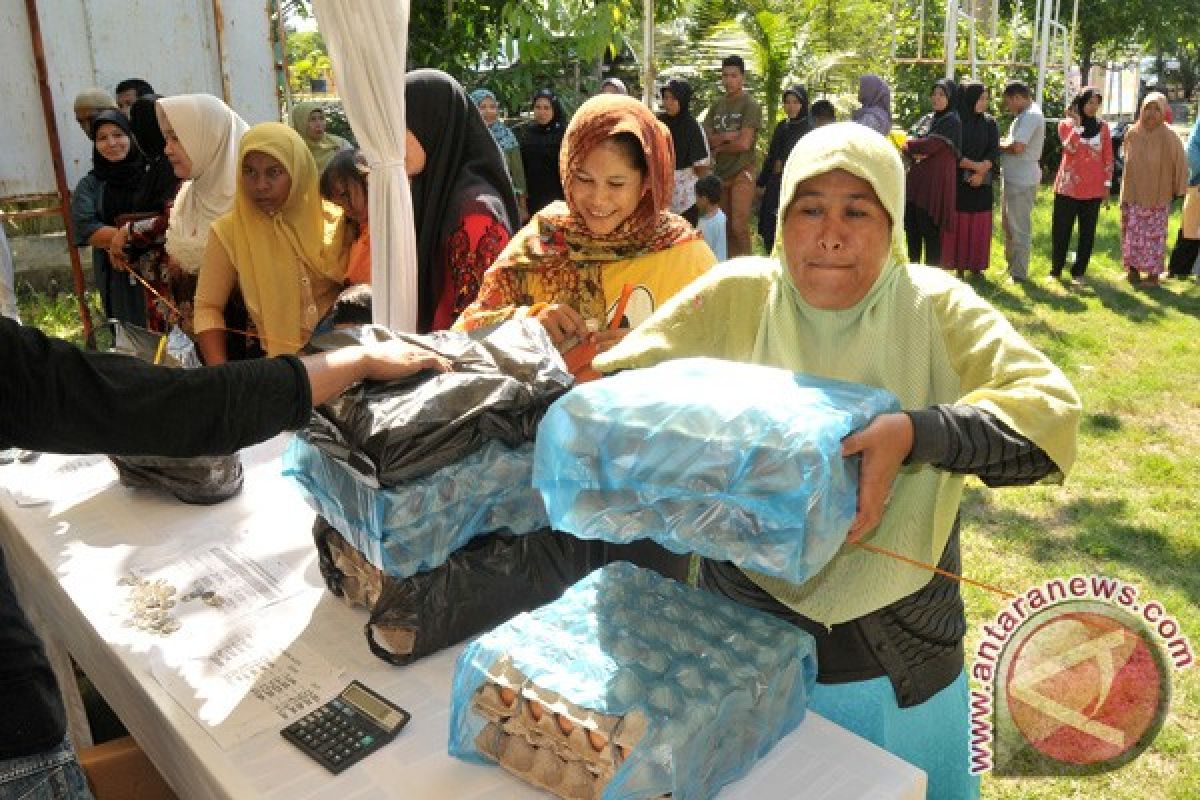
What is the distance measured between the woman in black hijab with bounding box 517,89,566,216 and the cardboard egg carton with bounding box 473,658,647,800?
6610 millimetres

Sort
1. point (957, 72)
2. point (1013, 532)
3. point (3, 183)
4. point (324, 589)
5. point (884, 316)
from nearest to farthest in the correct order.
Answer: point (884, 316), point (324, 589), point (1013, 532), point (3, 183), point (957, 72)

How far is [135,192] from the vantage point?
17.1ft

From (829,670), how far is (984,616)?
6.63 feet

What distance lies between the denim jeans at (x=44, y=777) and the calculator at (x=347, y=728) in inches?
11.1

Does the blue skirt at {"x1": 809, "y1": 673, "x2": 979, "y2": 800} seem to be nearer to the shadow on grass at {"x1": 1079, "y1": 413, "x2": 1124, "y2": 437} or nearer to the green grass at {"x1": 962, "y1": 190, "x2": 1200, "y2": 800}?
the green grass at {"x1": 962, "y1": 190, "x2": 1200, "y2": 800}

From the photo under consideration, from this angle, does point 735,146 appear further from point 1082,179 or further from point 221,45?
point 221,45

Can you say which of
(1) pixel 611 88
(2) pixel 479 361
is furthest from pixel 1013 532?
(1) pixel 611 88

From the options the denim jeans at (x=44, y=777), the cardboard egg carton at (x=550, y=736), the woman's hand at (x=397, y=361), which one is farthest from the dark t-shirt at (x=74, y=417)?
the cardboard egg carton at (x=550, y=736)

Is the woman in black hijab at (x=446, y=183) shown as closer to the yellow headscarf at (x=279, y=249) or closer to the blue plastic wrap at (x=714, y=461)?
the yellow headscarf at (x=279, y=249)

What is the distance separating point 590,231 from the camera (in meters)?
2.30

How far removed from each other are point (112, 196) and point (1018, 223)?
22.3 ft

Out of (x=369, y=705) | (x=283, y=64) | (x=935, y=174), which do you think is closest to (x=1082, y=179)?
(x=935, y=174)

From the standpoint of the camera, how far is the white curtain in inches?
101

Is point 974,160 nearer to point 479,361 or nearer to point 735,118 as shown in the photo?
point 735,118
